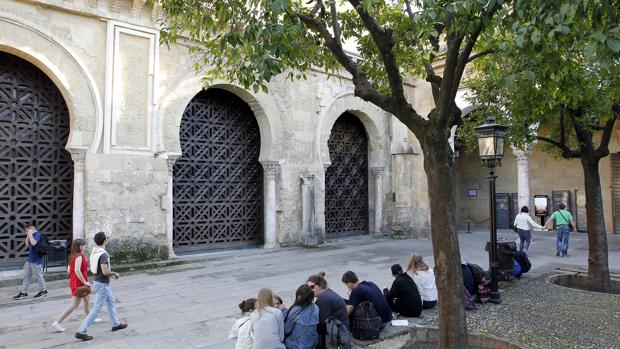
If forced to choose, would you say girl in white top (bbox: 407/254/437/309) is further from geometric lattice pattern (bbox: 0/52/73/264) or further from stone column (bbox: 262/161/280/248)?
geometric lattice pattern (bbox: 0/52/73/264)

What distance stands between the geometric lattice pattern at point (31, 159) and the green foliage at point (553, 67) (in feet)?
30.7

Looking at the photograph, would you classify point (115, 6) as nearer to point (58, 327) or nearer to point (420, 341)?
point (58, 327)

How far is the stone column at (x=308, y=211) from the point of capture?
43.4ft

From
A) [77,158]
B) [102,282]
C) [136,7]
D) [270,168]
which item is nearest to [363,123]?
[270,168]

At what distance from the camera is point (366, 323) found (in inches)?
204

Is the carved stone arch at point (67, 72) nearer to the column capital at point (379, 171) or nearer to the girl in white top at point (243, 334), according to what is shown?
the girl in white top at point (243, 334)

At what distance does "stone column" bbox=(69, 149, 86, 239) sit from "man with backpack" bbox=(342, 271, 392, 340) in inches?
264

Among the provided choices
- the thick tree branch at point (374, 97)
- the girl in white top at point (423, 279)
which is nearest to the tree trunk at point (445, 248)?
the thick tree branch at point (374, 97)

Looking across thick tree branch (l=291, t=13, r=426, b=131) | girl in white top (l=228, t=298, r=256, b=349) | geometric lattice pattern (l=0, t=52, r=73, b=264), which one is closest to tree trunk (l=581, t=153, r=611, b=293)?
thick tree branch (l=291, t=13, r=426, b=131)

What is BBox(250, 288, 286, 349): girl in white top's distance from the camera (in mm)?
4172

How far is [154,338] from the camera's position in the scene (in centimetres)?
534

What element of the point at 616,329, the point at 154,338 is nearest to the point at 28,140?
the point at 154,338

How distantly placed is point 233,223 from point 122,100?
4.73 m

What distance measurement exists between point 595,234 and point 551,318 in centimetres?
308
